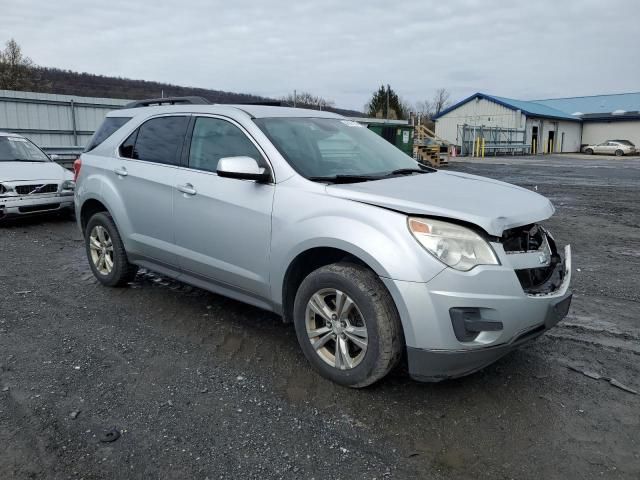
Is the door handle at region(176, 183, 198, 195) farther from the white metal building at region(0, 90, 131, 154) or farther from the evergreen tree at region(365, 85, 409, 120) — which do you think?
the evergreen tree at region(365, 85, 409, 120)

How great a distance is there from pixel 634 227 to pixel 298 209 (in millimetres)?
8153

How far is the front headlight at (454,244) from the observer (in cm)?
294

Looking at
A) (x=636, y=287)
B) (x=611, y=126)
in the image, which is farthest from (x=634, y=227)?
(x=611, y=126)

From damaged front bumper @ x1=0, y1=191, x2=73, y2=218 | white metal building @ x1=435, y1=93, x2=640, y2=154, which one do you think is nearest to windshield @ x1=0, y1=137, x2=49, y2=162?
damaged front bumper @ x1=0, y1=191, x2=73, y2=218

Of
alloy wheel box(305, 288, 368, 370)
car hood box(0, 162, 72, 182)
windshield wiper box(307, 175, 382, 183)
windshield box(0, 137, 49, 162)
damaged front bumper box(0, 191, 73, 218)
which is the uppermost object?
windshield box(0, 137, 49, 162)

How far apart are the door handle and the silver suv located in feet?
0.05

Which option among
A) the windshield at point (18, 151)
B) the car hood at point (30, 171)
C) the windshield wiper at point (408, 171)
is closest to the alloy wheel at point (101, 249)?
the windshield wiper at point (408, 171)

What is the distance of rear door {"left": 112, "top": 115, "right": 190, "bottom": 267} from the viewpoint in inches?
176

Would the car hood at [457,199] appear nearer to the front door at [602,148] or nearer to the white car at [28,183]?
the white car at [28,183]

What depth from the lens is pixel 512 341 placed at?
3.03 meters

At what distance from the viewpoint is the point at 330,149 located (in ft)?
13.7

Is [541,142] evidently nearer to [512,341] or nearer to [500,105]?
[500,105]

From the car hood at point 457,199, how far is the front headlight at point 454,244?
0.22ft

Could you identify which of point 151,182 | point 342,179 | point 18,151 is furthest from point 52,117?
point 342,179
